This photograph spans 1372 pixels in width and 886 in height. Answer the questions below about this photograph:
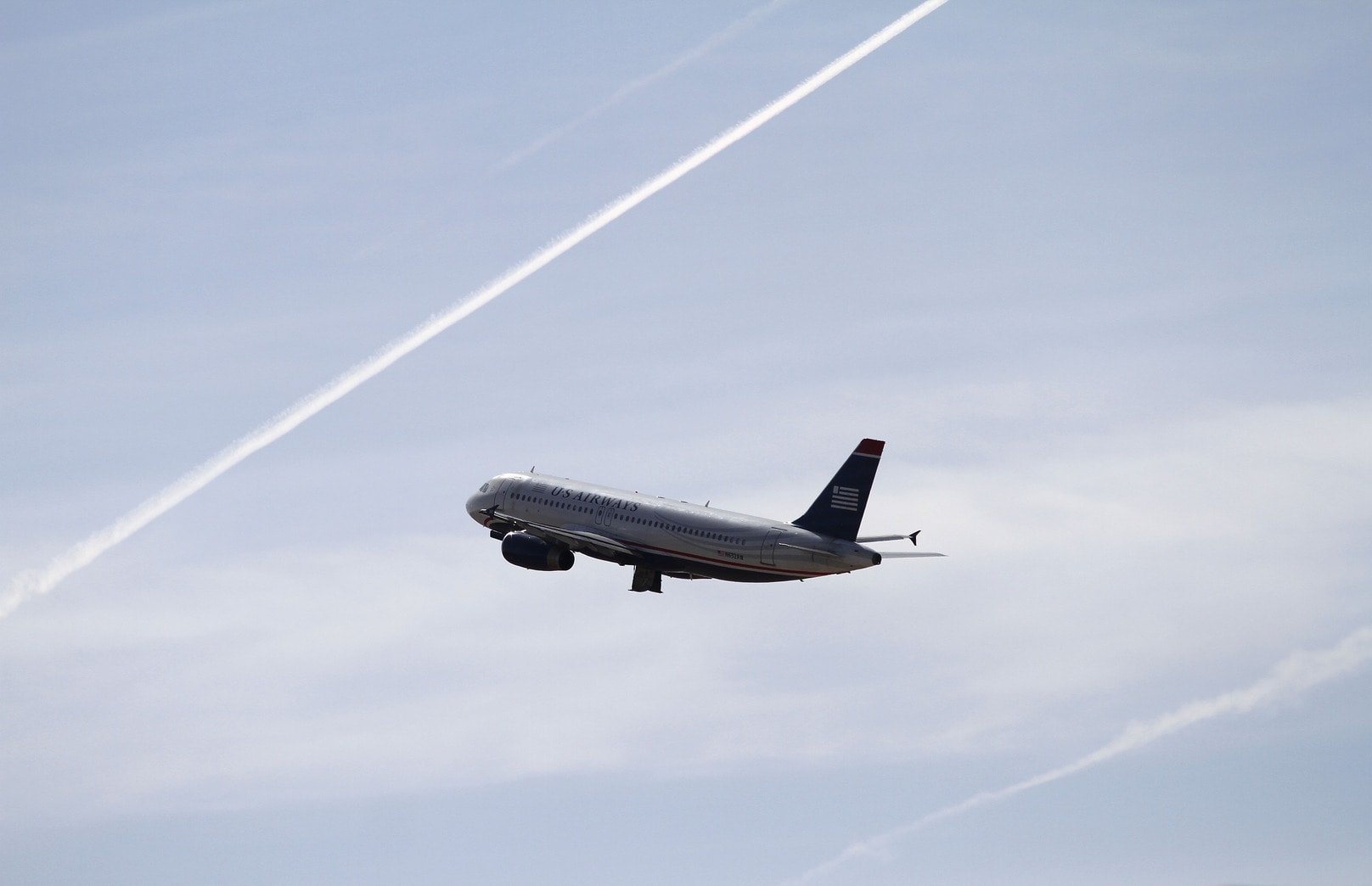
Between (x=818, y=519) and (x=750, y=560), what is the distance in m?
4.86

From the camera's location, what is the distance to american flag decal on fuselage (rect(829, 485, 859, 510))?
13875cm

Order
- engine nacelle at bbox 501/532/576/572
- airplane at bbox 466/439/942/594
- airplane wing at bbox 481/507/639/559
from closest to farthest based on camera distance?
airplane at bbox 466/439/942/594 < airplane wing at bbox 481/507/639/559 < engine nacelle at bbox 501/532/576/572

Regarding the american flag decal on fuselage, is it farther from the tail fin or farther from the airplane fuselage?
the airplane fuselage

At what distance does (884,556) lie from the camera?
137 m

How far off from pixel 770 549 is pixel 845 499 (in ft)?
17.8

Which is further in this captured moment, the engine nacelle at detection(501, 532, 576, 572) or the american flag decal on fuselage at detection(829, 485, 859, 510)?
the engine nacelle at detection(501, 532, 576, 572)

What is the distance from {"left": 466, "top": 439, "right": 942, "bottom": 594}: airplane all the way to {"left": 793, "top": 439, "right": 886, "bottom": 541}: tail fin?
51mm

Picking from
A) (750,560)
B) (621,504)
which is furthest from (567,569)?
(750,560)

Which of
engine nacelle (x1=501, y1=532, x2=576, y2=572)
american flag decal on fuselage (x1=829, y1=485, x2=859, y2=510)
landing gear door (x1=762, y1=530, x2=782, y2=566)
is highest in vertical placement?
engine nacelle (x1=501, y1=532, x2=576, y2=572)

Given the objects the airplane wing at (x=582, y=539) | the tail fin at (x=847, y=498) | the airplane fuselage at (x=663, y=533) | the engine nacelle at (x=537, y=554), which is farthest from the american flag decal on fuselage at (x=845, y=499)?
the engine nacelle at (x=537, y=554)

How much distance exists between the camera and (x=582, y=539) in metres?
149

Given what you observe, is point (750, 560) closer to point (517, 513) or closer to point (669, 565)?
point (669, 565)

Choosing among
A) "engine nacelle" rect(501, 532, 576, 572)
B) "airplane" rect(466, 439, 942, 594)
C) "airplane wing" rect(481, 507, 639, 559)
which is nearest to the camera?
"airplane" rect(466, 439, 942, 594)

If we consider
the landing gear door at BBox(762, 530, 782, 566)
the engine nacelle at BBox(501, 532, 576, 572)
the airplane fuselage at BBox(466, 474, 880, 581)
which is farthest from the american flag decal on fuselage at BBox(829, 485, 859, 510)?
the engine nacelle at BBox(501, 532, 576, 572)
